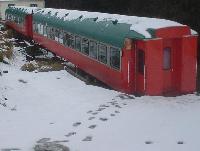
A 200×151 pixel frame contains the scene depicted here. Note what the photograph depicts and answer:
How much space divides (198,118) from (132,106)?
7.21 ft

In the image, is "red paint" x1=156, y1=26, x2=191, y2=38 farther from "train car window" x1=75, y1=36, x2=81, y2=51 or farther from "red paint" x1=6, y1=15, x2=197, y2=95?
"train car window" x1=75, y1=36, x2=81, y2=51

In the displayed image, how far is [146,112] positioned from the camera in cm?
1248

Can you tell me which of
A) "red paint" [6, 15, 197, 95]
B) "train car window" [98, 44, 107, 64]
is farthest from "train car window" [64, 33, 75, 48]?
"red paint" [6, 15, 197, 95]

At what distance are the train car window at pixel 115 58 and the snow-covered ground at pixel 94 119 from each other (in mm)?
1358

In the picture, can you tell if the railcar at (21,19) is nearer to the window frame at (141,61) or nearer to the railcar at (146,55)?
the railcar at (146,55)

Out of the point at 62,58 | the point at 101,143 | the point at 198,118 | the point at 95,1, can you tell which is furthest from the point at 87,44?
the point at 95,1

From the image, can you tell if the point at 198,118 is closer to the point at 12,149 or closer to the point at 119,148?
the point at 119,148

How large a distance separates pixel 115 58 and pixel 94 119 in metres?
5.05

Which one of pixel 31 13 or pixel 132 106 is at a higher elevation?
pixel 31 13

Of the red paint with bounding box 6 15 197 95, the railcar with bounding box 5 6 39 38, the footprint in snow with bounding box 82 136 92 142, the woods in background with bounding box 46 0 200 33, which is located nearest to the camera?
the footprint in snow with bounding box 82 136 92 142

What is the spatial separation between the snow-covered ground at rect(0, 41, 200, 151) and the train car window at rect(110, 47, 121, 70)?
4.45 feet

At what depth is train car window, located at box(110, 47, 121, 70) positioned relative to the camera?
52.9 ft

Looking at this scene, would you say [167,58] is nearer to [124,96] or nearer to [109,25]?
[124,96]

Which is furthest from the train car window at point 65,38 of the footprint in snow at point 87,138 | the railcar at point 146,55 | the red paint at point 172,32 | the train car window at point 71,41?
the footprint in snow at point 87,138
